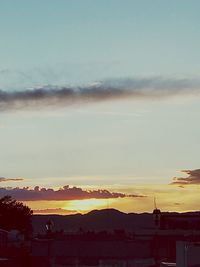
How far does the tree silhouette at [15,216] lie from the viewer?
5492 inches

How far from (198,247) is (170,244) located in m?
27.3

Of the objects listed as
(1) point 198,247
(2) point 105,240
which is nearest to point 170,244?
(2) point 105,240

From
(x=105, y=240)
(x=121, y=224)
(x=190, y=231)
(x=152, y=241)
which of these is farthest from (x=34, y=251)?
(x=121, y=224)

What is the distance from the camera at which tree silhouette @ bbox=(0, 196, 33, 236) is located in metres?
140

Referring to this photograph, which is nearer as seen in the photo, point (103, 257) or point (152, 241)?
point (103, 257)

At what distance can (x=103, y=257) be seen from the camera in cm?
8344

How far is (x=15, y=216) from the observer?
148 m

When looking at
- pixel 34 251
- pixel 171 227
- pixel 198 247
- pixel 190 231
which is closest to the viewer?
pixel 198 247

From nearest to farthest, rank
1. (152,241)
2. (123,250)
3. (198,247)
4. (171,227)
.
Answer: (198,247) < (123,250) < (152,241) < (171,227)

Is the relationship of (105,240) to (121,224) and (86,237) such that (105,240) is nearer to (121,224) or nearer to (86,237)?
(86,237)

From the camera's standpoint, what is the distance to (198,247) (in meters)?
68.2

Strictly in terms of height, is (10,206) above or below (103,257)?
above

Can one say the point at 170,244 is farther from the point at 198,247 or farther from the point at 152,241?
the point at 198,247

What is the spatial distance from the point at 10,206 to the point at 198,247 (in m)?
93.2
